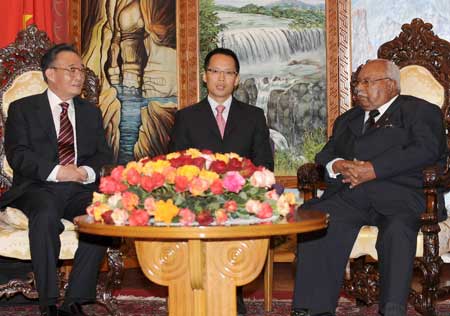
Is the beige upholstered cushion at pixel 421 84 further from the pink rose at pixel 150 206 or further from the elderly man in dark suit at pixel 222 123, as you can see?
the pink rose at pixel 150 206

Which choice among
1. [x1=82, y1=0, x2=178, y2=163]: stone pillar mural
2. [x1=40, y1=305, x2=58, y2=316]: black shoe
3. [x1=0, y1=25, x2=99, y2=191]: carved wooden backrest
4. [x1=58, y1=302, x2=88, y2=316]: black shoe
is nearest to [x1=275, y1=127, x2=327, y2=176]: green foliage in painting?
[x1=82, y1=0, x2=178, y2=163]: stone pillar mural

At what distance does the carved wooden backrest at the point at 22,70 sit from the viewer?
5.13m

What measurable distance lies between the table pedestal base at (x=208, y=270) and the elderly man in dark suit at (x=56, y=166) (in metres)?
1.09

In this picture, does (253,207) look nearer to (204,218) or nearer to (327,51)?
(204,218)

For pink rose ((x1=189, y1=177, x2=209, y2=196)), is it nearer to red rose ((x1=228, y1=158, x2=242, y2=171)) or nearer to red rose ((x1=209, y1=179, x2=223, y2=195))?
red rose ((x1=209, y1=179, x2=223, y2=195))

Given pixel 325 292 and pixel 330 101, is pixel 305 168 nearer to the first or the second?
pixel 325 292

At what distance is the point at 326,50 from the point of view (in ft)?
20.7

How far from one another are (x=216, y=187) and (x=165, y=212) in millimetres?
219

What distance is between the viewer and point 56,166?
4672 millimetres

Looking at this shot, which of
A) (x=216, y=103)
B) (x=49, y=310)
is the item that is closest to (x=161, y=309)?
(x=49, y=310)

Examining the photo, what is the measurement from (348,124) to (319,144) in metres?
1.58

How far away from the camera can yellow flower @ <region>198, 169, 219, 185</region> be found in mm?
3199

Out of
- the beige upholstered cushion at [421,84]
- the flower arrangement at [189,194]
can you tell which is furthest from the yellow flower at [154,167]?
the beige upholstered cushion at [421,84]

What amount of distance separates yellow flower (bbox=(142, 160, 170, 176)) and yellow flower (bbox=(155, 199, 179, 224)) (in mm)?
173
